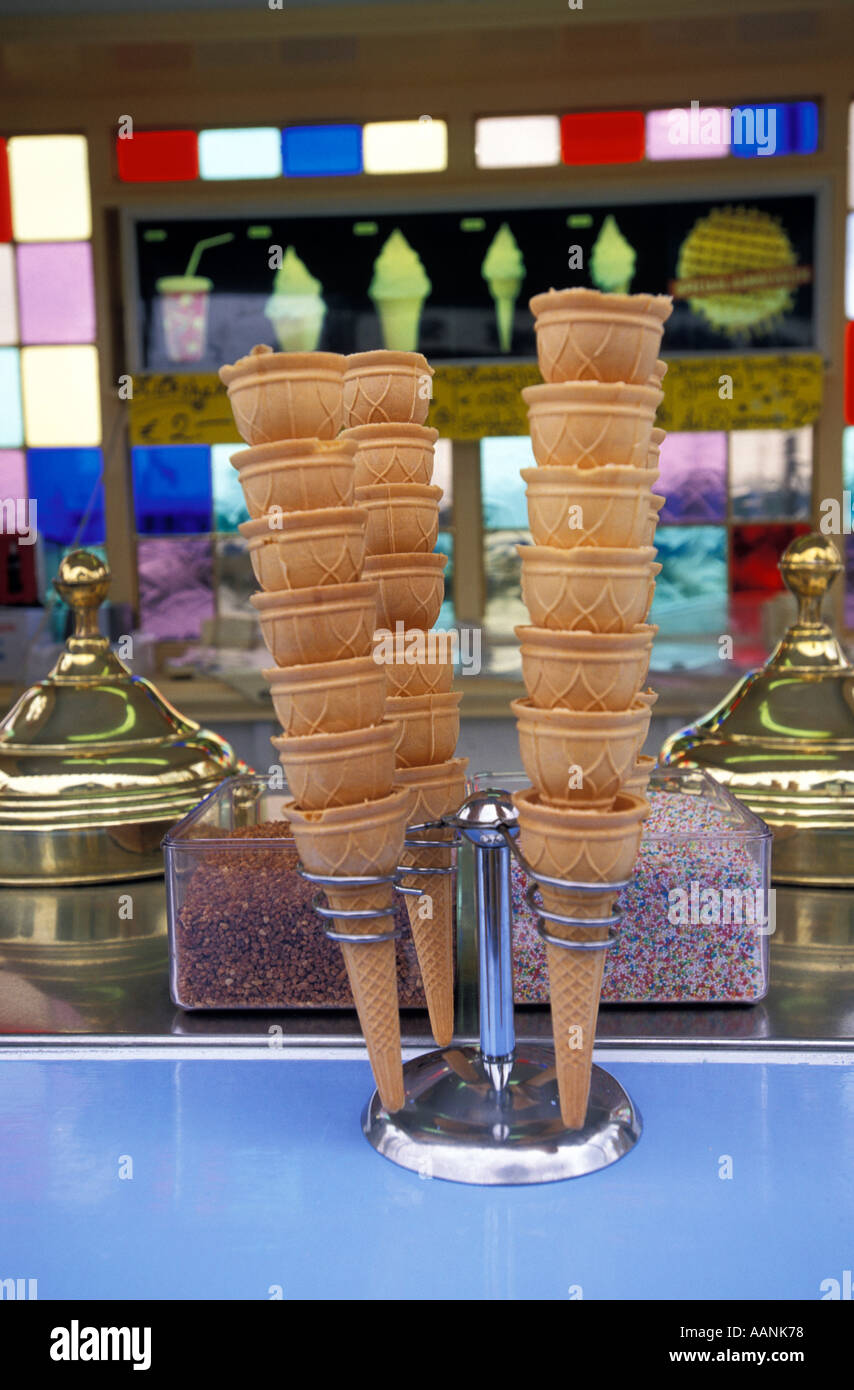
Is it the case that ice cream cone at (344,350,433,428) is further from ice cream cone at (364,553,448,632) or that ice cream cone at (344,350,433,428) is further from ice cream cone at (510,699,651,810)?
ice cream cone at (510,699,651,810)

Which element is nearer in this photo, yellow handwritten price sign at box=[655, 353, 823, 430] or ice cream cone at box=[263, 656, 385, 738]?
ice cream cone at box=[263, 656, 385, 738]

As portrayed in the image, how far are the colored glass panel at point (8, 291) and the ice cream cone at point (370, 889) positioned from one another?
3.82 metres

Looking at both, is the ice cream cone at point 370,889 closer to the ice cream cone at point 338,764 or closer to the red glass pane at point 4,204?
the ice cream cone at point 338,764

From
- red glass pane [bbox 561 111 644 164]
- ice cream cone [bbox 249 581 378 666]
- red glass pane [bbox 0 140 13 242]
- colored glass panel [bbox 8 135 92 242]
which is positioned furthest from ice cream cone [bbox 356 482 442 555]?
red glass pane [bbox 0 140 13 242]

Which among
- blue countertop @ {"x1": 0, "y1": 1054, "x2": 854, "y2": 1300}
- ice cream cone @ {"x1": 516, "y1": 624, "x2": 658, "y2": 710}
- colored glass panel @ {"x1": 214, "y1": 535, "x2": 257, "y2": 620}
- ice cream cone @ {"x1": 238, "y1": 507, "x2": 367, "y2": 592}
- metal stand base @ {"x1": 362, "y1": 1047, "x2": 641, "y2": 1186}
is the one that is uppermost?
ice cream cone @ {"x1": 238, "y1": 507, "x2": 367, "y2": 592}

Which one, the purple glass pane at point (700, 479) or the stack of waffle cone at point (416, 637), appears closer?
the stack of waffle cone at point (416, 637)

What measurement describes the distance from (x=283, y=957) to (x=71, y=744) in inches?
17.6

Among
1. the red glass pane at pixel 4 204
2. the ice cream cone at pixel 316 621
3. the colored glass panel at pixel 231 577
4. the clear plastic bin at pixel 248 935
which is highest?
the red glass pane at pixel 4 204

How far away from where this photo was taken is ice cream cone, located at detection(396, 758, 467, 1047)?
70 cm

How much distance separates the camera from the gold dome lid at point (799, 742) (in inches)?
42.2

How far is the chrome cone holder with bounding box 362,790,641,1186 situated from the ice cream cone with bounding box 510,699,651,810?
0.17 feet

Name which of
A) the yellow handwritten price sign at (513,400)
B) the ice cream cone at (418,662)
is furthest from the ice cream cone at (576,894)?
the yellow handwritten price sign at (513,400)

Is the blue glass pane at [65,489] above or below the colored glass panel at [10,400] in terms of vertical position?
below

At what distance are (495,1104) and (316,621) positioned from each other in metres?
0.29
